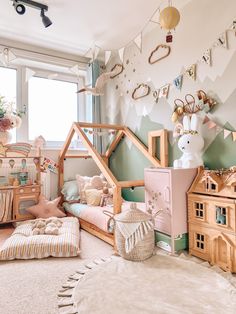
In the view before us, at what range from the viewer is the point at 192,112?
2.48 metres

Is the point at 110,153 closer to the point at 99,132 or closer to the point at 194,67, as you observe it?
the point at 99,132

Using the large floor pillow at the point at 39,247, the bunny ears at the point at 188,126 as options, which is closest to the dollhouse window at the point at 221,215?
the bunny ears at the point at 188,126

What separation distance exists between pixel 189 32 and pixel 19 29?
219 centimetres

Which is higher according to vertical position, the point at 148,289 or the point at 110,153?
the point at 110,153

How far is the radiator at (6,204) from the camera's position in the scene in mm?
2963

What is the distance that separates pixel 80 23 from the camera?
9.61ft

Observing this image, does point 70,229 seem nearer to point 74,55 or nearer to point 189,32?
point 189,32

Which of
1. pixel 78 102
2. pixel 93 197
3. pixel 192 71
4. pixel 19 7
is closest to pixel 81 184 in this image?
pixel 93 197

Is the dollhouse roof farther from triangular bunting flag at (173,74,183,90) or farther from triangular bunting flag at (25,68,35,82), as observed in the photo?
triangular bunting flag at (25,68,35,82)

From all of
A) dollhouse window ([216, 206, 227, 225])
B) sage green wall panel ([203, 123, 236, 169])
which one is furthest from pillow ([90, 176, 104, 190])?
dollhouse window ([216, 206, 227, 225])

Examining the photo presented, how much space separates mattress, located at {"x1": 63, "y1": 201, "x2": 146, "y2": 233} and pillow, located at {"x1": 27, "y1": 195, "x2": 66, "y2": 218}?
7.0 inches

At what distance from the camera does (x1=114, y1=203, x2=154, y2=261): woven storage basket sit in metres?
1.94

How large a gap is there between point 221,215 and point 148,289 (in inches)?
32.1

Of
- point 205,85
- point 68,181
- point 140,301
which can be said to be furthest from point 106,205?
point 205,85
